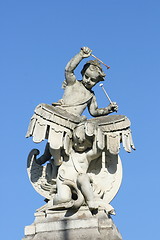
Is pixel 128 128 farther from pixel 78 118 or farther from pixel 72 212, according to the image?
pixel 72 212

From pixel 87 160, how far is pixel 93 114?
4.15 feet

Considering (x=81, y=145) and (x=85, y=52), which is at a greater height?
(x=85, y=52)

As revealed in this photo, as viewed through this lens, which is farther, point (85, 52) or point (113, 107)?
point (113, 107)

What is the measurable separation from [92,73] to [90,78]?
13 cm

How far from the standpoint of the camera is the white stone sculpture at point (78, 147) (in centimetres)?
1357

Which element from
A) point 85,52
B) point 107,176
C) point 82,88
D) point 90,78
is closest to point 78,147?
point 107,176

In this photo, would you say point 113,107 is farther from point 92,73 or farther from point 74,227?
point 74,227

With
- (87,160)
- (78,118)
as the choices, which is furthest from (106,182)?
(78,118)

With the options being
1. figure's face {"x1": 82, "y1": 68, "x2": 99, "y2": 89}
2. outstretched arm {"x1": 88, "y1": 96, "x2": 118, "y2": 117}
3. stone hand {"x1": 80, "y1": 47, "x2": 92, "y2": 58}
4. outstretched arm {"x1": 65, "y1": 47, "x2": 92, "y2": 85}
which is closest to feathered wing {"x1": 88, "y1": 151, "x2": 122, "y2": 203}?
outstretched arm {"x1": 88, "y1": 96, "x2": 118, "y2": 117}

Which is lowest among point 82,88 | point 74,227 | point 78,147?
point 74,227

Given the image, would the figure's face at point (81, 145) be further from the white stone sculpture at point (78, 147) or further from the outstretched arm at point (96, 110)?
the outstretched arm at point (96, 110)

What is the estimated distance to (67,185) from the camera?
13.6m

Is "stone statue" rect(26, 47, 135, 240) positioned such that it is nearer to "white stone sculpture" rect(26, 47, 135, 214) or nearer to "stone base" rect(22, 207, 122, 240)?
"white stone sculpture" rect(26, 47, 135, 214)

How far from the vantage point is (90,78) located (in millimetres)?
14492
